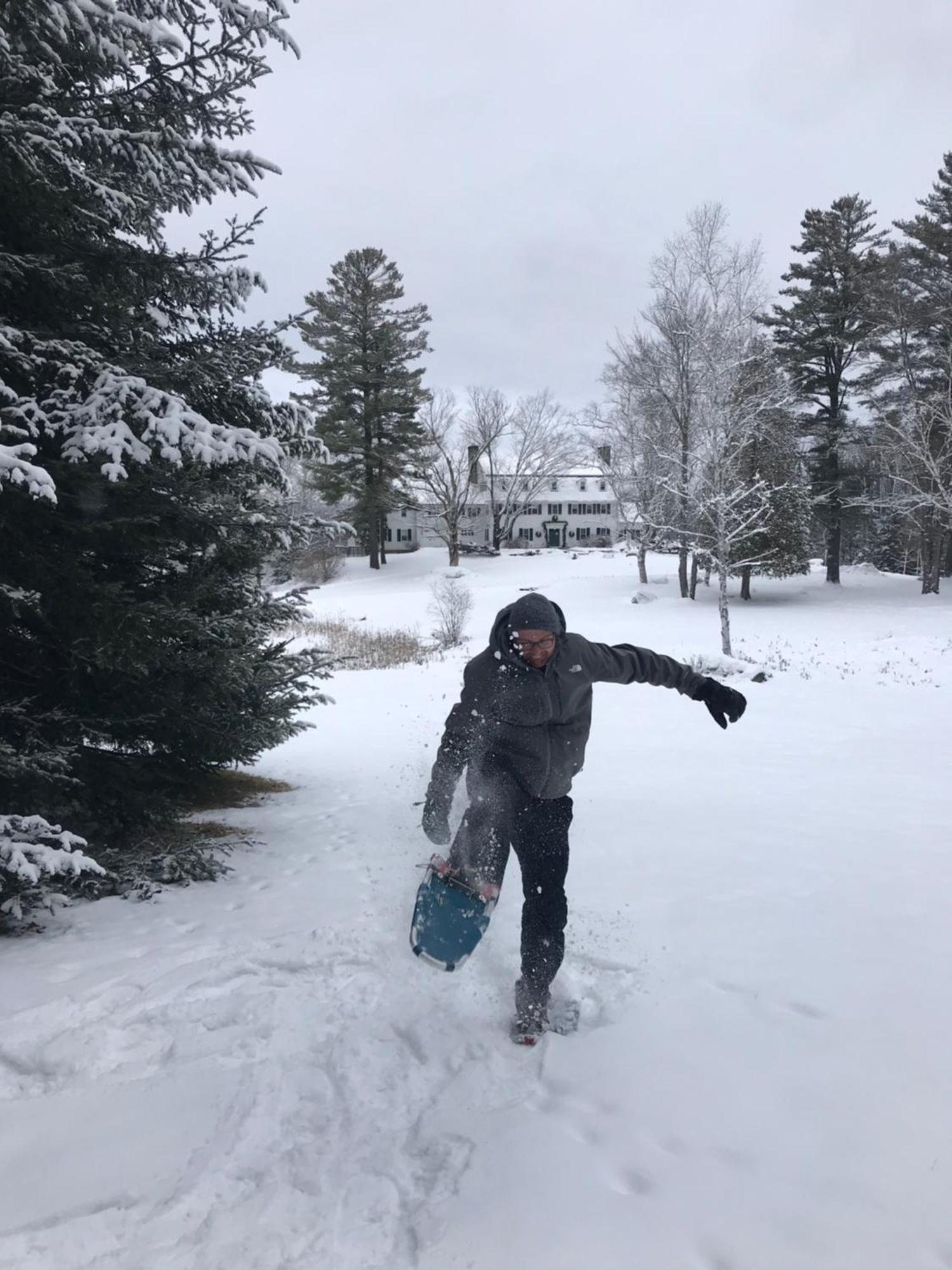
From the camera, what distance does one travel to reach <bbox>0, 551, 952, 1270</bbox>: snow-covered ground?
2291 millimetres

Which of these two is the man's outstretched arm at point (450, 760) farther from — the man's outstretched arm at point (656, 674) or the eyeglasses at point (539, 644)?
the man's outstretched arm at point (656, 674)

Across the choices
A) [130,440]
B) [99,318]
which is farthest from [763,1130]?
[99,318]

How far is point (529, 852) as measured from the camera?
3488mm

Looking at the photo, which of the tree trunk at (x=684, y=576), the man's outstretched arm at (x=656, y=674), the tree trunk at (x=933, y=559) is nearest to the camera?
the man's outstretched arm at (x=656, y=674)

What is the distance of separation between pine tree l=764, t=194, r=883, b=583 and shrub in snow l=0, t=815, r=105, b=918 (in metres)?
28.6

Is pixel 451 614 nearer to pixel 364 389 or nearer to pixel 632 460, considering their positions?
pixel 632 460

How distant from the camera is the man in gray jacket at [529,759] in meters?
3.43

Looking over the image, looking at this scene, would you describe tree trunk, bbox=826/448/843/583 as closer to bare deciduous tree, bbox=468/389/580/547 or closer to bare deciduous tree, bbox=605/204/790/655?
bare deciduous tree, bbox=605/204/790/655

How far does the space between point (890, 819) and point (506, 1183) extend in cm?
519

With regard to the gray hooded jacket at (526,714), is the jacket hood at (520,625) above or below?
above

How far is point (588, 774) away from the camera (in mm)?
8258

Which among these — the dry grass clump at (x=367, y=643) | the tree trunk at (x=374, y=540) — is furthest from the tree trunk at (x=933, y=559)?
the tree trunk at (x=374, y=540)

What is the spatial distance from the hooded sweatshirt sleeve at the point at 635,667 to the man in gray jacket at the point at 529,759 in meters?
0.02

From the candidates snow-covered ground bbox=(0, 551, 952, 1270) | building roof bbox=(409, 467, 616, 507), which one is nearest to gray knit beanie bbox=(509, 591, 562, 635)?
snow-covered ground bbox=(0, 551, 952, 1270)
